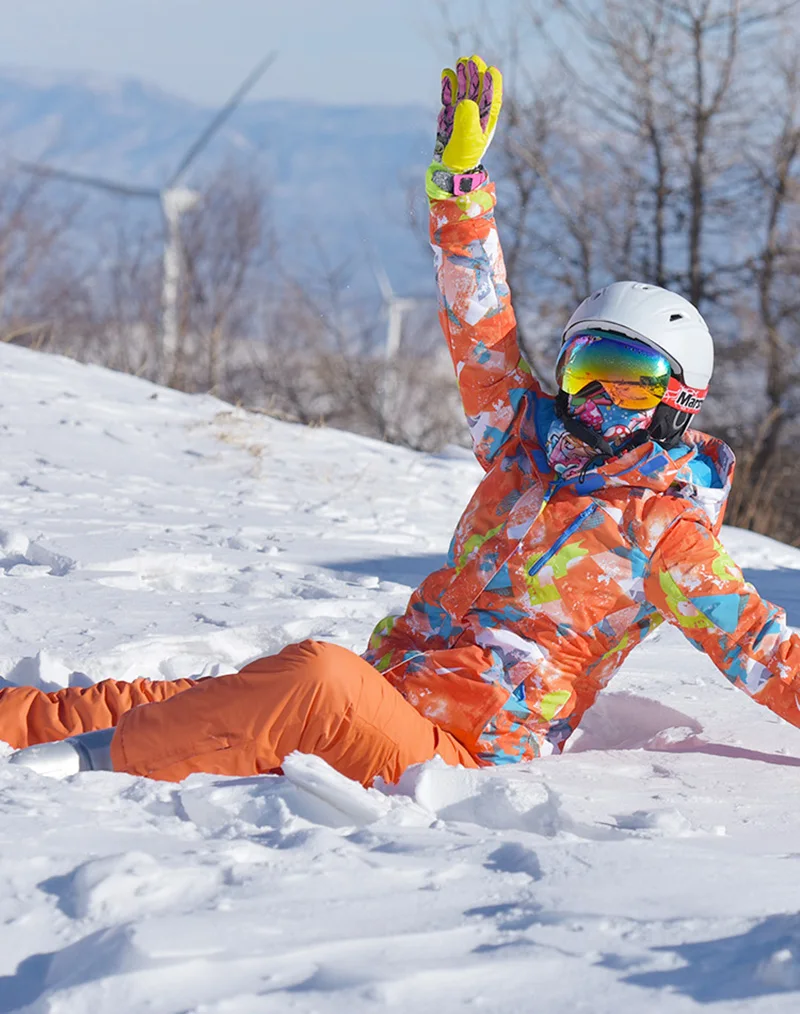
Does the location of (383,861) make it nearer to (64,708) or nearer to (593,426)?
(64,708)

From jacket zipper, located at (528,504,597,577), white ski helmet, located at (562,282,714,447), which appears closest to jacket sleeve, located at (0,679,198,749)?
jacket zipper, located at (528,504,597,577)

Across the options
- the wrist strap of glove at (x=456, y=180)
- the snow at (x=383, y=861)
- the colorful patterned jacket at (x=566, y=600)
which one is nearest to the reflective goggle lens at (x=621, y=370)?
the colorful patterned jacket at (x=566, y=600)

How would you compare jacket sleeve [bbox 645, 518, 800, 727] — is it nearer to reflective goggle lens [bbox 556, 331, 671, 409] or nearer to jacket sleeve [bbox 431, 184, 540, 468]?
reflective goggle lens [bbox 556, 331, 671, 409]

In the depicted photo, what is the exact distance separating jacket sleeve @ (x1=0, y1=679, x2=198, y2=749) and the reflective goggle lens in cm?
109

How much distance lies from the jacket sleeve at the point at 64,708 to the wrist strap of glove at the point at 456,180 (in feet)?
4.17

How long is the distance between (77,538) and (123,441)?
5.71ft

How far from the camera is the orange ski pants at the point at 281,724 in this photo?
2.27 metres

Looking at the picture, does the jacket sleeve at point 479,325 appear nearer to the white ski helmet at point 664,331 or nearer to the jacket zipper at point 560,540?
the white ski helmet at point 664,331

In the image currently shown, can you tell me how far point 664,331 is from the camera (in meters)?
2.71

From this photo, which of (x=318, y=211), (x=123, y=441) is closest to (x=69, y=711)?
(x=123, y=441)

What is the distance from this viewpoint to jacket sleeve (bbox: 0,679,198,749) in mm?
2541

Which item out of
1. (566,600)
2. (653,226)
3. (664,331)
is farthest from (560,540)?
(653,226)

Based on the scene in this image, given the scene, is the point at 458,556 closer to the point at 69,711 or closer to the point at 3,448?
the point at 69,711

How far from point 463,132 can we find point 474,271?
12.1 inches
